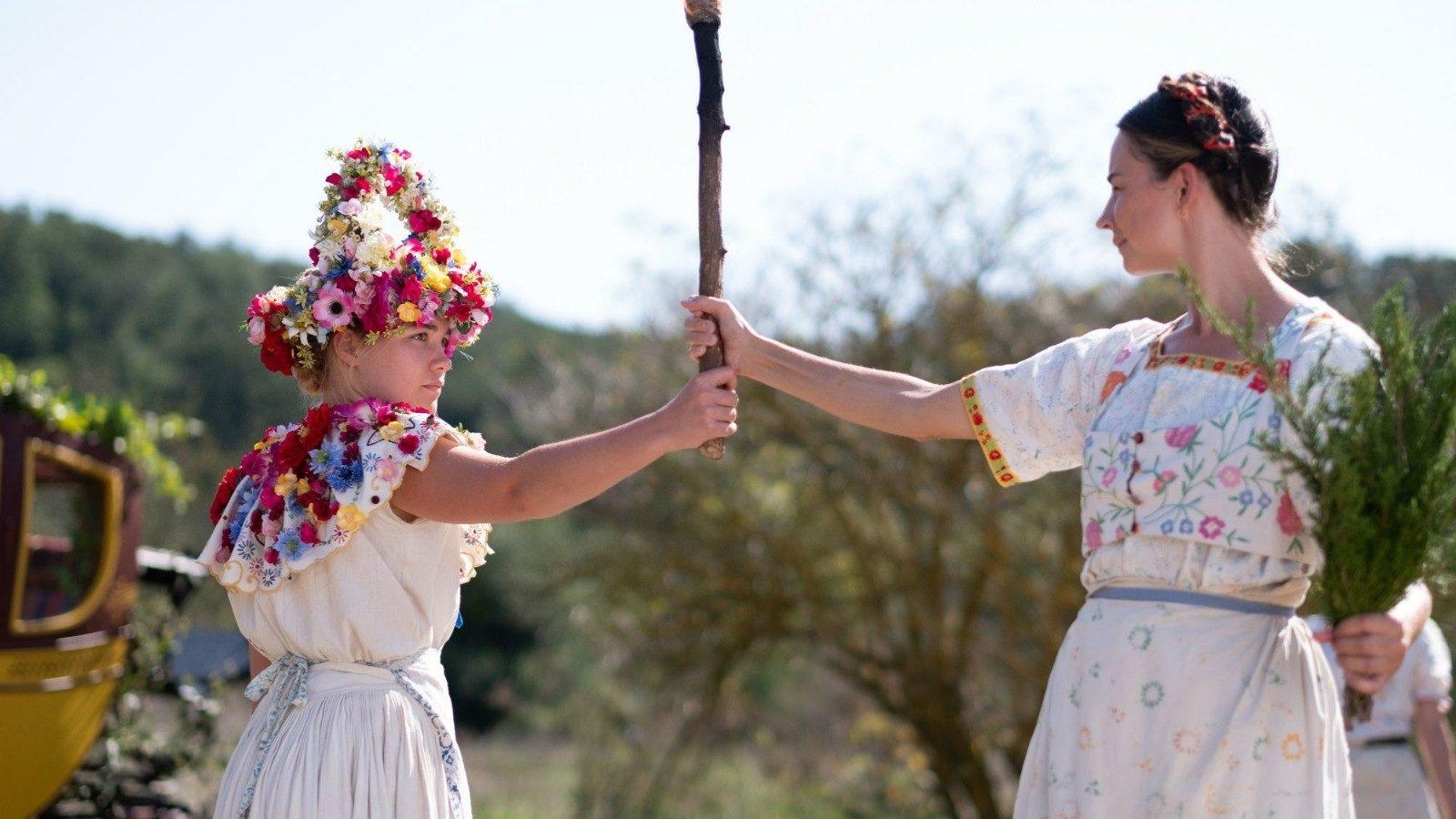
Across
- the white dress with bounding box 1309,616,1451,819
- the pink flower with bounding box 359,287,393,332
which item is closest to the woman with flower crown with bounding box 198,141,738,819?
the pink flower with bounding box 359,287,393,332

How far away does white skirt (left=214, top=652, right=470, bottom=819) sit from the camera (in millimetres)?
2611

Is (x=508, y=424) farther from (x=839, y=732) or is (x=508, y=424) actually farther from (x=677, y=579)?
(x=839, y=732)

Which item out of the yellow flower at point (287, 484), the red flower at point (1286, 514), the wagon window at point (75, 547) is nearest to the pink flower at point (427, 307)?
the yellow flower at point (287, 484)

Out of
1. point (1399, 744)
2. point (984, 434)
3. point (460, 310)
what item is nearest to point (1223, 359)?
point (984, 434)

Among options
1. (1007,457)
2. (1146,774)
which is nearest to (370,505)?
(1007,457)

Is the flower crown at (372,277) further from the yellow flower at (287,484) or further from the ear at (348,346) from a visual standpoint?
the yellow flower at (287,484)

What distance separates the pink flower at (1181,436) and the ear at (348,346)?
149 cm

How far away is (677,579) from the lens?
9875 mm

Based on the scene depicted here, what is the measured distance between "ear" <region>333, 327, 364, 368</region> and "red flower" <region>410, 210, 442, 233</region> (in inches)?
10.1

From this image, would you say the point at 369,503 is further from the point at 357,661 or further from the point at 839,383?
the point at 839,383

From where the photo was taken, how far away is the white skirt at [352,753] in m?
2.61

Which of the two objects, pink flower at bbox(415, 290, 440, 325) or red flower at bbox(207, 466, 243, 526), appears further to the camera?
red flower at bbox(207, 466, 243, 526)

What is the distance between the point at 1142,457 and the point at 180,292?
64.4ft

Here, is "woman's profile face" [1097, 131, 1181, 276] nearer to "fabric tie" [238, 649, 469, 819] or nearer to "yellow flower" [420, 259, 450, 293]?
"yellow flower" [420, 259, 450, 293]
